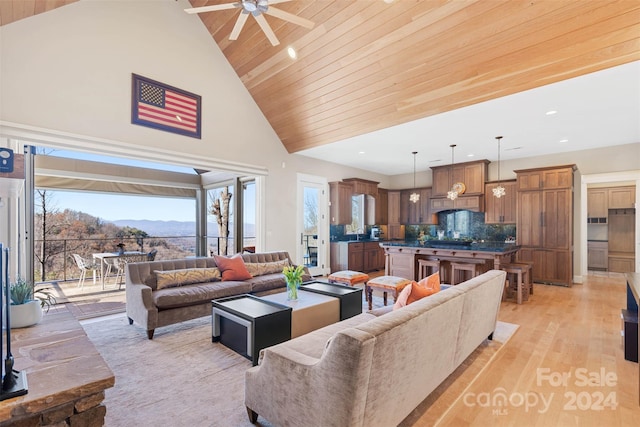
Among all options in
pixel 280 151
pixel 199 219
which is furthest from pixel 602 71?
pixel 199 219

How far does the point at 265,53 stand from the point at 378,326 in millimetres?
4653

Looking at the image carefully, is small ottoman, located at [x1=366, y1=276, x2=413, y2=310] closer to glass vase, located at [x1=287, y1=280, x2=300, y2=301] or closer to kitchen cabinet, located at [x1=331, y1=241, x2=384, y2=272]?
glass vase, located at [x1=287, y1=280, x2=300, y2=301]

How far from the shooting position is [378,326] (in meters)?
1.42

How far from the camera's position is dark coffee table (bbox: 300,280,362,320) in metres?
3.46

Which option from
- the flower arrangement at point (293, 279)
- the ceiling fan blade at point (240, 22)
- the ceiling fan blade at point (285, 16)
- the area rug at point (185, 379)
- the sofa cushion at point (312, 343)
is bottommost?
the area rug at point (185, 379)

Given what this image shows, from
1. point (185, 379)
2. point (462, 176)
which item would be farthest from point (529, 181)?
point (185, 379)

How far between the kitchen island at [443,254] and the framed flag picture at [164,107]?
4406 mm

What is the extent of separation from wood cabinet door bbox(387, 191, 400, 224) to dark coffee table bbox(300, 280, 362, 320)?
17.7 feet

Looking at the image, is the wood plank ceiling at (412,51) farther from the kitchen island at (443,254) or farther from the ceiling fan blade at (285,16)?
the kitchen island at (443,254)

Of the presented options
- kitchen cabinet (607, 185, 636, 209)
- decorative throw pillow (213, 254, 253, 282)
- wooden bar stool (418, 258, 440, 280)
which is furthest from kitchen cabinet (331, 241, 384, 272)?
kitchen cabinet (607, 185, 636, 209)

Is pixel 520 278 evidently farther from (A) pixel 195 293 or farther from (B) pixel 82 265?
(B) pixel 82 265

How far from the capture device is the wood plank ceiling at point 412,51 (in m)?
2.88

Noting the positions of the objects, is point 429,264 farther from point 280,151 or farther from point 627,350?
point 280,151

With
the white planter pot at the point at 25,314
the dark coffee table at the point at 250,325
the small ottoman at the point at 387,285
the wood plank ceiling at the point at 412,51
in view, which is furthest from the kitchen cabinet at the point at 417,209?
the white planter pot at the point at 25,314
